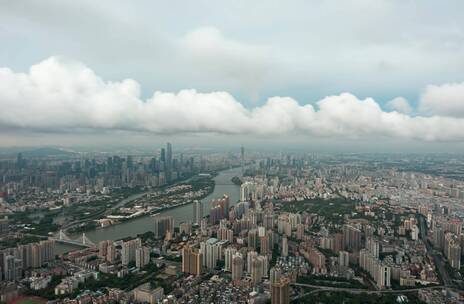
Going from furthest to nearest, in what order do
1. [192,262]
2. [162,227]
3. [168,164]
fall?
[168,164] → [162,227] → [192,262]

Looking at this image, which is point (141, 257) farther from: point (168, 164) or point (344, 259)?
point (168, 164)

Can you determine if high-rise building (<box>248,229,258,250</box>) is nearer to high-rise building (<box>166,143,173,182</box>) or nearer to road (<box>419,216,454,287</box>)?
road (<box>419,216,454,287</box>)

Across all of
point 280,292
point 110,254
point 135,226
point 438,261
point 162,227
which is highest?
point 280,292

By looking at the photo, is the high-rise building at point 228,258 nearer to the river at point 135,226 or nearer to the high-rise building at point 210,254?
the high-rise building at point 210,254

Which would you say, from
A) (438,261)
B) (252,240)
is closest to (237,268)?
(252,240)

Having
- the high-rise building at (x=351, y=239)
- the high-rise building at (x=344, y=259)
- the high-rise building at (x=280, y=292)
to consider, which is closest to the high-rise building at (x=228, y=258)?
the high-rise building at (x=280, y=292)

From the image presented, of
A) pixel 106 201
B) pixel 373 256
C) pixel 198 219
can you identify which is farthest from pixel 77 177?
pixel 373 256

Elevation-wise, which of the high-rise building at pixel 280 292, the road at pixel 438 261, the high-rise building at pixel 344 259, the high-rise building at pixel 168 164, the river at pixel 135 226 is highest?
the high-rise building at pixel 168 164

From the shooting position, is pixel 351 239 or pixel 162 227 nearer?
pixel 351 239

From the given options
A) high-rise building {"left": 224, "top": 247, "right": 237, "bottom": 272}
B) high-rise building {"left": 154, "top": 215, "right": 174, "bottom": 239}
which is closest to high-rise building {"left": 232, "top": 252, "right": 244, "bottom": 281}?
high-rise building {"left": 224, "top": 247, "right": 237, "bottom": 272}

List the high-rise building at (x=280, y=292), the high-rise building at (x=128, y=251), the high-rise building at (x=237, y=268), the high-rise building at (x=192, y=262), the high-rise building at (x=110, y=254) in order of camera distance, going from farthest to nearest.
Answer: the high-rise building at (x=110, y=254), the high-rise building at (x=128, y=251), the high-rise building at (x=192, y=262), the high-rise building at (x=237, y=268), the high-rise building at (x=280, y=292)
